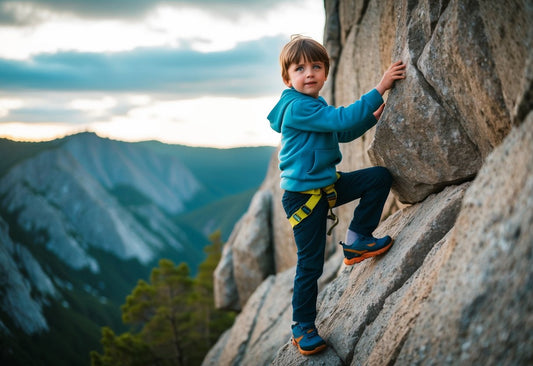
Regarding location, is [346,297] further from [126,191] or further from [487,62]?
[126,191]

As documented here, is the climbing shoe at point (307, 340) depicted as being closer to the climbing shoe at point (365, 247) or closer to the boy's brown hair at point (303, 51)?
the climbing shoe at point (365, 247)

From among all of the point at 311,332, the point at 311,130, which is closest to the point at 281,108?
the point at 311,130

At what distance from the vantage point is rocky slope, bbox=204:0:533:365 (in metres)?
3.11

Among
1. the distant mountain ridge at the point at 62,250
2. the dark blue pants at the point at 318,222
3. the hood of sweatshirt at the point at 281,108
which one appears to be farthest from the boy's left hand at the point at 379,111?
the distant mountain ridge at the point at 62,250

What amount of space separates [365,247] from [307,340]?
1632mm

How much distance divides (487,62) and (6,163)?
164m

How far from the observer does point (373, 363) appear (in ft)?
15.0

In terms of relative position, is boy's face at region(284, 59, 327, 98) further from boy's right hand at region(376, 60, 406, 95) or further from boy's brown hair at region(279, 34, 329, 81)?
boy's right hand at region(376, 60, 406, 95)

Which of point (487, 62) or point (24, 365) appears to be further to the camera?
point (24, 365)

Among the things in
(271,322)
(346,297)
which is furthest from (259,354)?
(346,297)

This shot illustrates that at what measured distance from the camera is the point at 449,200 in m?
5.41

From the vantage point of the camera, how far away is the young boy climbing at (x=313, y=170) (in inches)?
213

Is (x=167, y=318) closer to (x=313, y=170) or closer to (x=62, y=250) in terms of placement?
(x=313, y=170)

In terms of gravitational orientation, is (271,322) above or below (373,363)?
below
